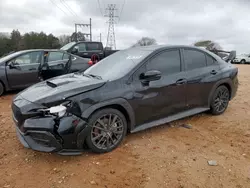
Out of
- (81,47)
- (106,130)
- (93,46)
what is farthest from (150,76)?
(93,46)

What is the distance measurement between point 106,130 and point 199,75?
2.09 meters

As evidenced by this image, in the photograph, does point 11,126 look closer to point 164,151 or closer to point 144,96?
point 144,96

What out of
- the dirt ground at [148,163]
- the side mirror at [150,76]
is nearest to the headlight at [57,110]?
the dirt ground at [148,163]

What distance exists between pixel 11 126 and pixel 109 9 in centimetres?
4461

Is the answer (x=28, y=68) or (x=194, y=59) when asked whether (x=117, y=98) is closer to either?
(x=194, y=59)

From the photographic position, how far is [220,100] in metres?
4.59

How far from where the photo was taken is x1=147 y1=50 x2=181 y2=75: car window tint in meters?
3.56

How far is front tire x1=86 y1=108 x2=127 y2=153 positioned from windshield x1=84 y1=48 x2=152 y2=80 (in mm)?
570

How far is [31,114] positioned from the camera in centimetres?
272

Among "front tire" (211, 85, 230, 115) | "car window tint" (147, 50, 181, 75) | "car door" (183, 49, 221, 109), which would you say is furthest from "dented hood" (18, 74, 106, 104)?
"front tire" (211, 85, 230, 115)

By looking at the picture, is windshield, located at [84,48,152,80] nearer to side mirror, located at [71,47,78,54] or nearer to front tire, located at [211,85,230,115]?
front tire, located at [211,85,230,115]

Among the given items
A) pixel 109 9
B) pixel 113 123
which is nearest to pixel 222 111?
pixel 113 123

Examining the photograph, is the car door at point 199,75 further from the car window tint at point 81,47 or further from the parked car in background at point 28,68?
the car window tint at point 81,47

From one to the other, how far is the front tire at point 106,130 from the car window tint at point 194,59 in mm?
1696
